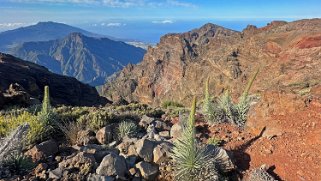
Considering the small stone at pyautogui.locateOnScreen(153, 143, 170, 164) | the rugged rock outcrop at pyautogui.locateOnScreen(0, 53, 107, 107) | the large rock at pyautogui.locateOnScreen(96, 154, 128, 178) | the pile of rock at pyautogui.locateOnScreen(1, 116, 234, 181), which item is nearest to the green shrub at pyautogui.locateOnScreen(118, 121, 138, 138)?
the pile of rock at pyautogui.locateOnScreen(1, 116, 234, 181)

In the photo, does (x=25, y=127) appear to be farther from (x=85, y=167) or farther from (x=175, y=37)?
(x=175, y=37)

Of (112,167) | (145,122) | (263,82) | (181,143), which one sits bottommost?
(263,82)

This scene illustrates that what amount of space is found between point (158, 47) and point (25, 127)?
136 meters

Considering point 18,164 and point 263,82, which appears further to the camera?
point 263,82

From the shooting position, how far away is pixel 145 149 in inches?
307

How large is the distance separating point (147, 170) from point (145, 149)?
67cm

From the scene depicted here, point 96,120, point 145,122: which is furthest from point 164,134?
point 96,120

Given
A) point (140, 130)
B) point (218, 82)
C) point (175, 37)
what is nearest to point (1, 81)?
point (140, 130)

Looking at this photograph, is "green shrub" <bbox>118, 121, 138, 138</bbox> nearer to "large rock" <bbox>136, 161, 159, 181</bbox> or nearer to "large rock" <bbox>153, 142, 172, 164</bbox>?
"large rock" <bbox>153, 142, 172, 164</bbox>

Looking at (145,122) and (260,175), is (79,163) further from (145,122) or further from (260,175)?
(145,122)

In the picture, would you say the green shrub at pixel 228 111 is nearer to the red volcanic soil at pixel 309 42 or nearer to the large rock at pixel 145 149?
the large rock at pixel 145 149

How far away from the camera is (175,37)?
13675cm

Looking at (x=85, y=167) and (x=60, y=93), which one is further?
(x=60, y=93)

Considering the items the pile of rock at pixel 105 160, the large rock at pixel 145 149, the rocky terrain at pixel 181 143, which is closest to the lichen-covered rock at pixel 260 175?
the rocky terrain at pixel 181 143
